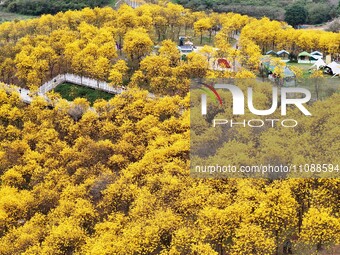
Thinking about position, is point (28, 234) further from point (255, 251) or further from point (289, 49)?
point (289, 49)

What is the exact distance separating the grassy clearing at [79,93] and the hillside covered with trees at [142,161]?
1705mm

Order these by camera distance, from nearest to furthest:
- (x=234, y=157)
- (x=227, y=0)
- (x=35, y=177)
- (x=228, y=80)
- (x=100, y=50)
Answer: (x=234, y=157)
(x=35, y=177)
(x=228, y=80)
(x=100, y=50)
(x=227, y=0)

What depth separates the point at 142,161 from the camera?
108 ft

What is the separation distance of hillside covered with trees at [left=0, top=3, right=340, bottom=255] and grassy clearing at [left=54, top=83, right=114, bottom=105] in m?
1.70

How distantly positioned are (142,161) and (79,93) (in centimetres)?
1790

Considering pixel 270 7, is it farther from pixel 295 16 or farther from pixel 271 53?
pixel 271 53

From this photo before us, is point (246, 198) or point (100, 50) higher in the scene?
point (100, 50)

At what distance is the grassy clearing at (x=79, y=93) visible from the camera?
155 ft

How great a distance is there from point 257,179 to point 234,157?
240 centimetres

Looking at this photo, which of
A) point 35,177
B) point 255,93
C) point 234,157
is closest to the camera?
point 234,157

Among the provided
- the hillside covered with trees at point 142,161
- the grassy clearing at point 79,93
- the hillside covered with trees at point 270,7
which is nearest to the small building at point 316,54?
the hillside covered with trees at point 142,161

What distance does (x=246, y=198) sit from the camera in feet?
89.2

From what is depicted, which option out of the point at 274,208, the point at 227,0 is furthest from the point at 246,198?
the point at 227,0

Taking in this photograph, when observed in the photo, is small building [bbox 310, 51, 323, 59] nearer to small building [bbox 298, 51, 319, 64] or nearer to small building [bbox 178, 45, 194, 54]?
small building [bbox 298, 51, 319, 64]
